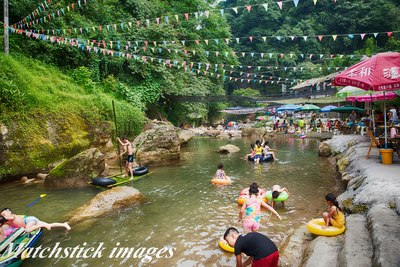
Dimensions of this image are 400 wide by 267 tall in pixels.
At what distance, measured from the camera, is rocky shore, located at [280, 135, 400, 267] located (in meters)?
3.90

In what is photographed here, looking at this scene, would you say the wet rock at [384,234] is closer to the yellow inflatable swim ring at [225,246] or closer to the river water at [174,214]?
the river water at [174,214]

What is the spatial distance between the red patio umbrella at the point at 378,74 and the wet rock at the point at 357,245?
3.80m

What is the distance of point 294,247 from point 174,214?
3628 mm

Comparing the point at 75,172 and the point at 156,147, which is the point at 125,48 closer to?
the point at 156,147

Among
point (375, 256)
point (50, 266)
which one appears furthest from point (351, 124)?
point (50, 266)

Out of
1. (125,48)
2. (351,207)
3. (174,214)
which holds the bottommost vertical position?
Answer: (174,214)

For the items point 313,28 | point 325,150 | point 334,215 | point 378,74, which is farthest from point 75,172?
Result: point 313,28

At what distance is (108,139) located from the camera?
14.8m

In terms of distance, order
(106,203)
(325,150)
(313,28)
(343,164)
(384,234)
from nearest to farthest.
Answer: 1. (384,234)
2. (106,203)
3. (343,164)
4. (325,150)
5. (313,28)

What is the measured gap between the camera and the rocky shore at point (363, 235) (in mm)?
3896

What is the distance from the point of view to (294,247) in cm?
531

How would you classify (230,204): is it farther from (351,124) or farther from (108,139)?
(351,124)

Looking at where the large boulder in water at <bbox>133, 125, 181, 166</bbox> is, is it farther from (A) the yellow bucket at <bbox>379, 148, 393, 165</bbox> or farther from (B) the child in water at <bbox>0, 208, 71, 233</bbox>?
(A) the yellow bucket at <bbox>379, 148, 393, 165</bbox>

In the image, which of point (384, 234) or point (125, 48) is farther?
point (125, 48)
